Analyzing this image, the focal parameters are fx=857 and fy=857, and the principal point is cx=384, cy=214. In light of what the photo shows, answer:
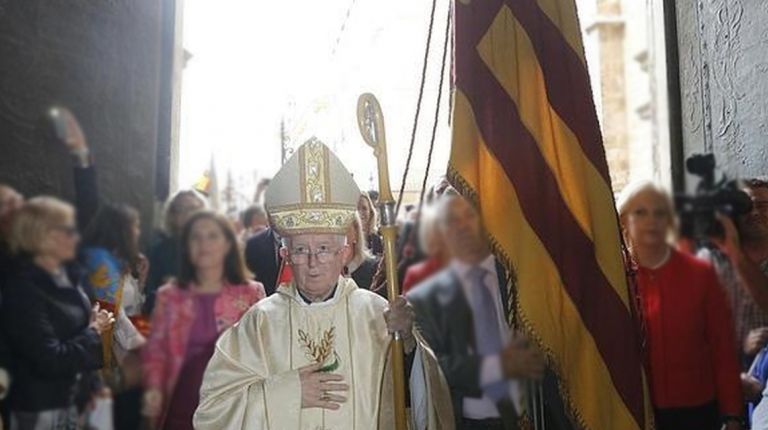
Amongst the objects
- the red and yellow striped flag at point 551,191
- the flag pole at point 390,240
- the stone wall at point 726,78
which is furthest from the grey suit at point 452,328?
the stone wall at point 726,78

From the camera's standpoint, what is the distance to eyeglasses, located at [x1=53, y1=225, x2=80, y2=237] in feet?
6.98

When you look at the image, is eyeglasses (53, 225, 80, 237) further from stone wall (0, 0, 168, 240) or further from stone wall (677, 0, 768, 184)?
stone wall (677, 0, 768, 184)

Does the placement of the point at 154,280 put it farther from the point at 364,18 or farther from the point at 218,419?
the point at 364,18

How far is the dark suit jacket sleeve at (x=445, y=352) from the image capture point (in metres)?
2.02

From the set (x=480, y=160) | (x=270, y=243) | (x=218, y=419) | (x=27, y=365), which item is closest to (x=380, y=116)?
(x=480, y=160)

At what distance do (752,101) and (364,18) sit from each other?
4.61 ft

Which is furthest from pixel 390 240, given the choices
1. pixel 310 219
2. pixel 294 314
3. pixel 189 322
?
pixel 189 322

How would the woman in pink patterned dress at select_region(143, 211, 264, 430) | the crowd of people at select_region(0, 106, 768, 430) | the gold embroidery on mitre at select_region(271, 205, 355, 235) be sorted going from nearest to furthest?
the crowd of people at select_region(0, 106, 768, 430) < the woman in pink patterned dress at select_region(143, 211, 264, 430) < the gold embroidery on mitre at select_region(271, 205, 355, 235)

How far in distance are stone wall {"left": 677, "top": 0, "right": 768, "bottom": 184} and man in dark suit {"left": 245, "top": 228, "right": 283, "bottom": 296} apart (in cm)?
148

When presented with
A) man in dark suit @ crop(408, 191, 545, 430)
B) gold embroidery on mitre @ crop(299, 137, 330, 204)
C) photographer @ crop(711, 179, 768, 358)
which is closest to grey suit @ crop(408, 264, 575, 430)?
man in dark suit @ crop(408, 191, 545, 430)

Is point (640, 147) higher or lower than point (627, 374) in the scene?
higher

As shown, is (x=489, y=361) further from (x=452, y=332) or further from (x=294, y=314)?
(x=294, y=314)

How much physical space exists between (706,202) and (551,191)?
50cm

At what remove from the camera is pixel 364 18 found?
3.01 m
